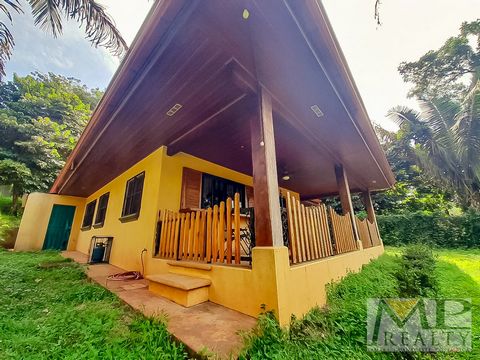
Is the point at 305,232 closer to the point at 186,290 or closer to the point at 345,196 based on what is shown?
the point at 186,290

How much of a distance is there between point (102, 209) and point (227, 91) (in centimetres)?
674

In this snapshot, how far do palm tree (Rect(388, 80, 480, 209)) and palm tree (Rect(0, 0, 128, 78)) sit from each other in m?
13.4

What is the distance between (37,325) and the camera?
72.9 inches

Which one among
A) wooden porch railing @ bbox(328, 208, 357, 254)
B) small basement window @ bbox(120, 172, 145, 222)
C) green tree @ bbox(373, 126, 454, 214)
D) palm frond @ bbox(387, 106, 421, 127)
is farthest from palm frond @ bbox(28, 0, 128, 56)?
green tree @ bbox(373, 126, 454, 214)

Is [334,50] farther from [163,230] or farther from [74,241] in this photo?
[74,241]

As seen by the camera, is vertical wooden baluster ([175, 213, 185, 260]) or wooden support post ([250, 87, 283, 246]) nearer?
wooden support post ([250, 87, 283, 246])

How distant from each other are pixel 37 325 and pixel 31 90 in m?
24.0

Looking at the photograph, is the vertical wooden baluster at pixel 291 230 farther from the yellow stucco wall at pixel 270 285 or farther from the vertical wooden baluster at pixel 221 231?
the vertical wooden baluster at pixel 221 231

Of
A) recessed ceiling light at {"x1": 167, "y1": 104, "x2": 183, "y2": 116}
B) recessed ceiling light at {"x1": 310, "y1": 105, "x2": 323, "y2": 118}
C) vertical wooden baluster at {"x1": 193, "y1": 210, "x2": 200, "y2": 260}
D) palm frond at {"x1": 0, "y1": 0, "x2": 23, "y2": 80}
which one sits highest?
palm frond at {"x1": 0, "y1": 0, "x2": 23, "y2": 80}

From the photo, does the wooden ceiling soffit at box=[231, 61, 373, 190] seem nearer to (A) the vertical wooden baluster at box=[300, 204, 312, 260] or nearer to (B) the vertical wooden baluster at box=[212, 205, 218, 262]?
(A) the vertical wooden baluster at box=[300, 204, 312, 260]

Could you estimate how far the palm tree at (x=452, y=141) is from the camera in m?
9.03

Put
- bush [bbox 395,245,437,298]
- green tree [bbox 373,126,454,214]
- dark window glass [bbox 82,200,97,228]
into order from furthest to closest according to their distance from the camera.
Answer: green tree [bbox 373,126,454,214] < dark window glass [bbox 82,200,97,228] < bush [bbox 395,245,437,298]

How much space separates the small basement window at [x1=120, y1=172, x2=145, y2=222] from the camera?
4633mm

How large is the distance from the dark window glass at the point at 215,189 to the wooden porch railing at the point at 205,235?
1396mm
